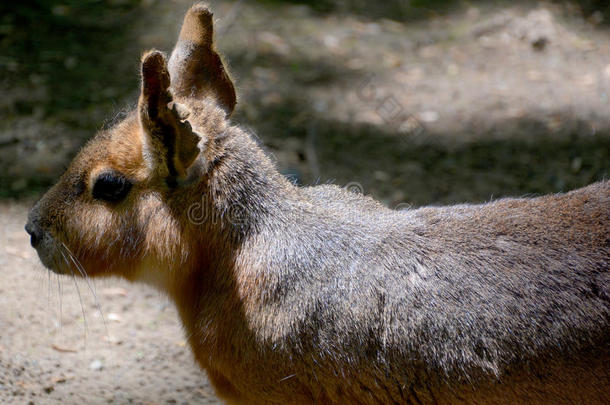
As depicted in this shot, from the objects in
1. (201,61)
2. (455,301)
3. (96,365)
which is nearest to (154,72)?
(201,61)

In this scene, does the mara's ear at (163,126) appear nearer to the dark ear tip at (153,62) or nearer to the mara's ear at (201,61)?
the dark ear tip at (153,62)

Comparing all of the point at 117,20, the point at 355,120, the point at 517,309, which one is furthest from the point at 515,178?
the point at 117,20

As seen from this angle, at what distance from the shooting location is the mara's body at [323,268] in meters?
2.57

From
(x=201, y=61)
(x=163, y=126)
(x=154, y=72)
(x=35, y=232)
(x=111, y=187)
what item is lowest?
(x=35, y=232)

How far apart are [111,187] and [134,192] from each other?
106mm

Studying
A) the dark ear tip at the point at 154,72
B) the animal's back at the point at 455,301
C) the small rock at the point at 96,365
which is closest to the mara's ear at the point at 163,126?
the dark ear tip at the point at 154,72

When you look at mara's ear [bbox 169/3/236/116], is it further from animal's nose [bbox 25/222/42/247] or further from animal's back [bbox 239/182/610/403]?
animal's nose [bbox 25/222/42/247]

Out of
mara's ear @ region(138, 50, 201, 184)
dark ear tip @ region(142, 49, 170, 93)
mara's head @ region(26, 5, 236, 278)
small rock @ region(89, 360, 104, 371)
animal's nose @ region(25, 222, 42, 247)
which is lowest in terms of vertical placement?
small rock @ region(89, 360, 104, 371)

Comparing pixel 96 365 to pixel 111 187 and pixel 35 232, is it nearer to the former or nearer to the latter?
pixel 35 232

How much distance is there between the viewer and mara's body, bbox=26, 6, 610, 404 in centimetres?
257

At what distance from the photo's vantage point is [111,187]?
2953 mm

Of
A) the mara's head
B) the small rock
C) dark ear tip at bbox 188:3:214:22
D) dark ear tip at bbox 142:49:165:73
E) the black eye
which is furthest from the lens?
the small rock

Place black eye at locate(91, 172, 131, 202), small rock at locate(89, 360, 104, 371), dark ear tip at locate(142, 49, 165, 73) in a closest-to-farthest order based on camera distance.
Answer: dark ear tip at locate(142, 49, 165, 73)
black eye at locate(91, 172, 131, 202)
small rock at locate(89, 360, 104, 371)

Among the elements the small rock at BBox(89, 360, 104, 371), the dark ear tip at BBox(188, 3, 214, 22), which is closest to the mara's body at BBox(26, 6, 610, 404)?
the dark ear tip at BBox(188, 3, 214, 22)
